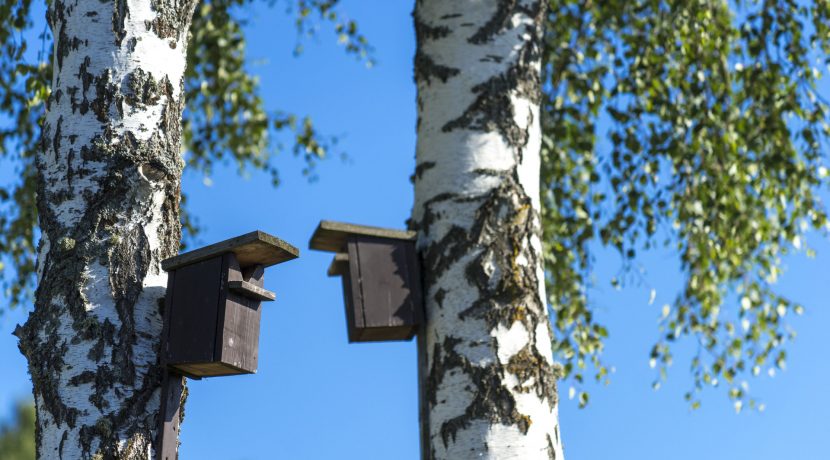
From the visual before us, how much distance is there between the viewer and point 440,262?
3.26 m

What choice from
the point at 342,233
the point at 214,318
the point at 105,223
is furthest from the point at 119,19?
the point at 342,233

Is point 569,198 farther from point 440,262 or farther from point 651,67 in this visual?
point 440,262

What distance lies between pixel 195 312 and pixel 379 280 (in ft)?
3.16

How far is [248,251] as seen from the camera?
2.49 metres

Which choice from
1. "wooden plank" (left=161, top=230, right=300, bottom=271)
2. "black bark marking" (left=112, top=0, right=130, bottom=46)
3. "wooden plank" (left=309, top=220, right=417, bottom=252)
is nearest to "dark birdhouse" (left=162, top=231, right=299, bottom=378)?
"wooden plank" (left=161, top=230, right=300, bottom=271)

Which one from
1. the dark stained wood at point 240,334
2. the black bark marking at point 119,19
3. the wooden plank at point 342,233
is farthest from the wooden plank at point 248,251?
the wooden plank at point 342,233

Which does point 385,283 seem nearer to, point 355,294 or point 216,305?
point 355,294

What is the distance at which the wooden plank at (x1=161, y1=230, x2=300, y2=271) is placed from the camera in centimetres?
241

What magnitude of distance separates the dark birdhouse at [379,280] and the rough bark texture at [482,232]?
2.4 inches

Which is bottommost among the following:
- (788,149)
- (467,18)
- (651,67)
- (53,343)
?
(53,343)

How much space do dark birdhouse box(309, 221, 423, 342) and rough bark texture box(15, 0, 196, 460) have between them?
34.6 inches

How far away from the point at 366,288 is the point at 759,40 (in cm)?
386

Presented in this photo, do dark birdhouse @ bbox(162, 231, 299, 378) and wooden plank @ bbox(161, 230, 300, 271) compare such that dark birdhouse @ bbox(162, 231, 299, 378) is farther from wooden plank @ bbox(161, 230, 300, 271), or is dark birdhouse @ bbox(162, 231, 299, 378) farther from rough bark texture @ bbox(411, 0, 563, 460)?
rough bark texture @ bbox(411, 0, 563, 460)

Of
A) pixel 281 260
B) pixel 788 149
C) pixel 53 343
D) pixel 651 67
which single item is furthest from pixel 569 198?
pixel 53 343
